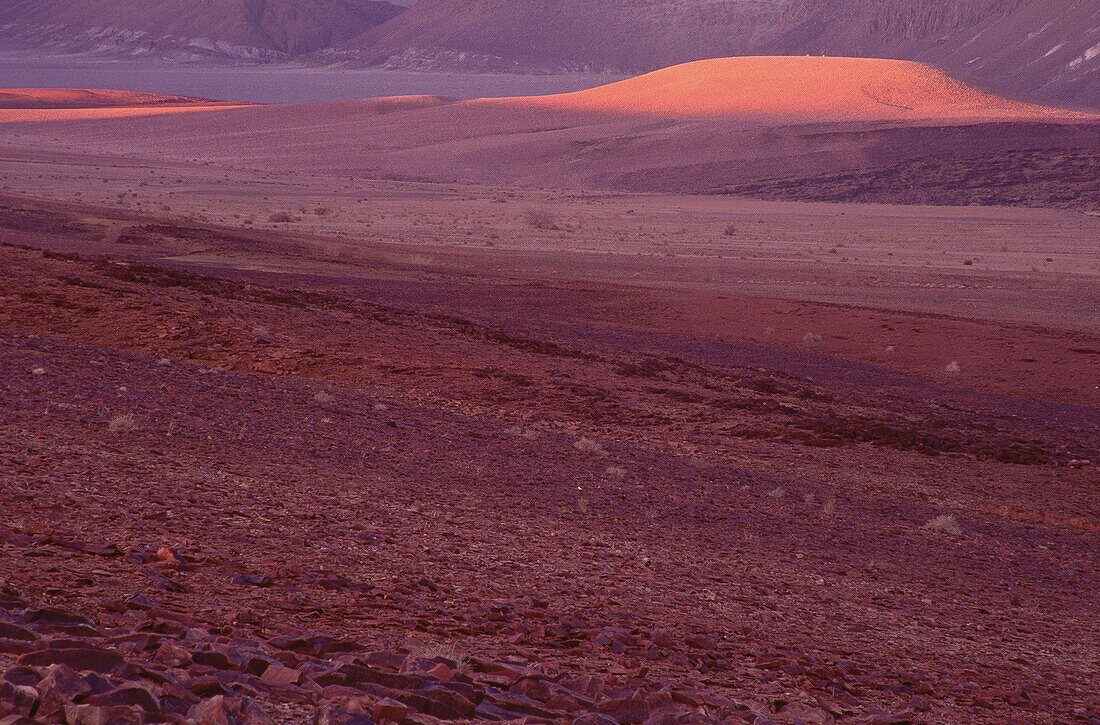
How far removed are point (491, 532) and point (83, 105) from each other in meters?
138

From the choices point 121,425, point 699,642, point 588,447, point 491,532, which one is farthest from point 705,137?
point 699,642

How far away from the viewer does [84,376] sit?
9.52m

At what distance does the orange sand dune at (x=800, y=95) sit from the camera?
84312 millimetres

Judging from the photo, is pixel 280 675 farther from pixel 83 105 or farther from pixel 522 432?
pixel 83 105

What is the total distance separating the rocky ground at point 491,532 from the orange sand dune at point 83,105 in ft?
331

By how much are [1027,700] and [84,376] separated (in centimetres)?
860

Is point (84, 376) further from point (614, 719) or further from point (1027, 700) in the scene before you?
point (1027, 700)

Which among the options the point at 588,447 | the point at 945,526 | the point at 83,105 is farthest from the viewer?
the point at 83,105

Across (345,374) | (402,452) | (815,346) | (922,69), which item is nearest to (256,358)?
(345,374)

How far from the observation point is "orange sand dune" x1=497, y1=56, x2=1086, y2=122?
277 feet

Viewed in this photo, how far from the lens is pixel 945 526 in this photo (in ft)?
29.6

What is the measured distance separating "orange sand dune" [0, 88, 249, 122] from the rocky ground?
101 m

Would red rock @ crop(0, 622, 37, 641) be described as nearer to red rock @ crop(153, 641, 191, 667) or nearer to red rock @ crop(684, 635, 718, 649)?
red rock @ crop(153, 641, 191, 667)

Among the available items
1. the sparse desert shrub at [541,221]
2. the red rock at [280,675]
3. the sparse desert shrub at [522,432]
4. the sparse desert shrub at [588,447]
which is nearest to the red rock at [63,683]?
the red rock at [280,675]
